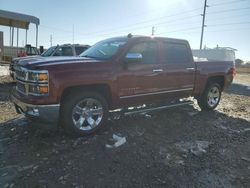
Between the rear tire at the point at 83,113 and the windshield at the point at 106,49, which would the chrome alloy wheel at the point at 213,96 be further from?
the rear tire at the point at 83,113

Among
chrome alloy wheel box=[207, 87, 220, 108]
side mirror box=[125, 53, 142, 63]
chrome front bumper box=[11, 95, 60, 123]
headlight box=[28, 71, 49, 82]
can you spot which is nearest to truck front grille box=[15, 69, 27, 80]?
headlight box=[28, 71, 49, 82]

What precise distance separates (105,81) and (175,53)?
92.2 inches

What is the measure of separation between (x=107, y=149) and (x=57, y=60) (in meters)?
1.86

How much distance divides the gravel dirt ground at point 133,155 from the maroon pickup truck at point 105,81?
1.61 ft

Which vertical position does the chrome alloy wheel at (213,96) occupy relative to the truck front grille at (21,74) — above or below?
below

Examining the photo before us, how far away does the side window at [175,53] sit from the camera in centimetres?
602

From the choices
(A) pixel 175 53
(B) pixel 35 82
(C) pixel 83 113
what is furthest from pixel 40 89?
(A) pixel 175 53

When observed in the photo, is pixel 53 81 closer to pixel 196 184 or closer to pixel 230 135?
pixel 196 184

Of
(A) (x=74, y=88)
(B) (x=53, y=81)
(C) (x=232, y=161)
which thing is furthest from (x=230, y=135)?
(B) (x=53, y=81)

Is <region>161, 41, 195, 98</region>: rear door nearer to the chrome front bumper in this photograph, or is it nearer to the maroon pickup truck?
the maroon pickup truck

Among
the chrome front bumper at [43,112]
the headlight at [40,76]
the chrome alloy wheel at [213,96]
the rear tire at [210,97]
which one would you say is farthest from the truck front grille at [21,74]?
the chrome alloy wheel at [213,96]

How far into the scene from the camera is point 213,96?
7465mm

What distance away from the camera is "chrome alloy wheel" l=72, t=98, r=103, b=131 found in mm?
4672

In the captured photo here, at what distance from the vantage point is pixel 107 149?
4285 mm
